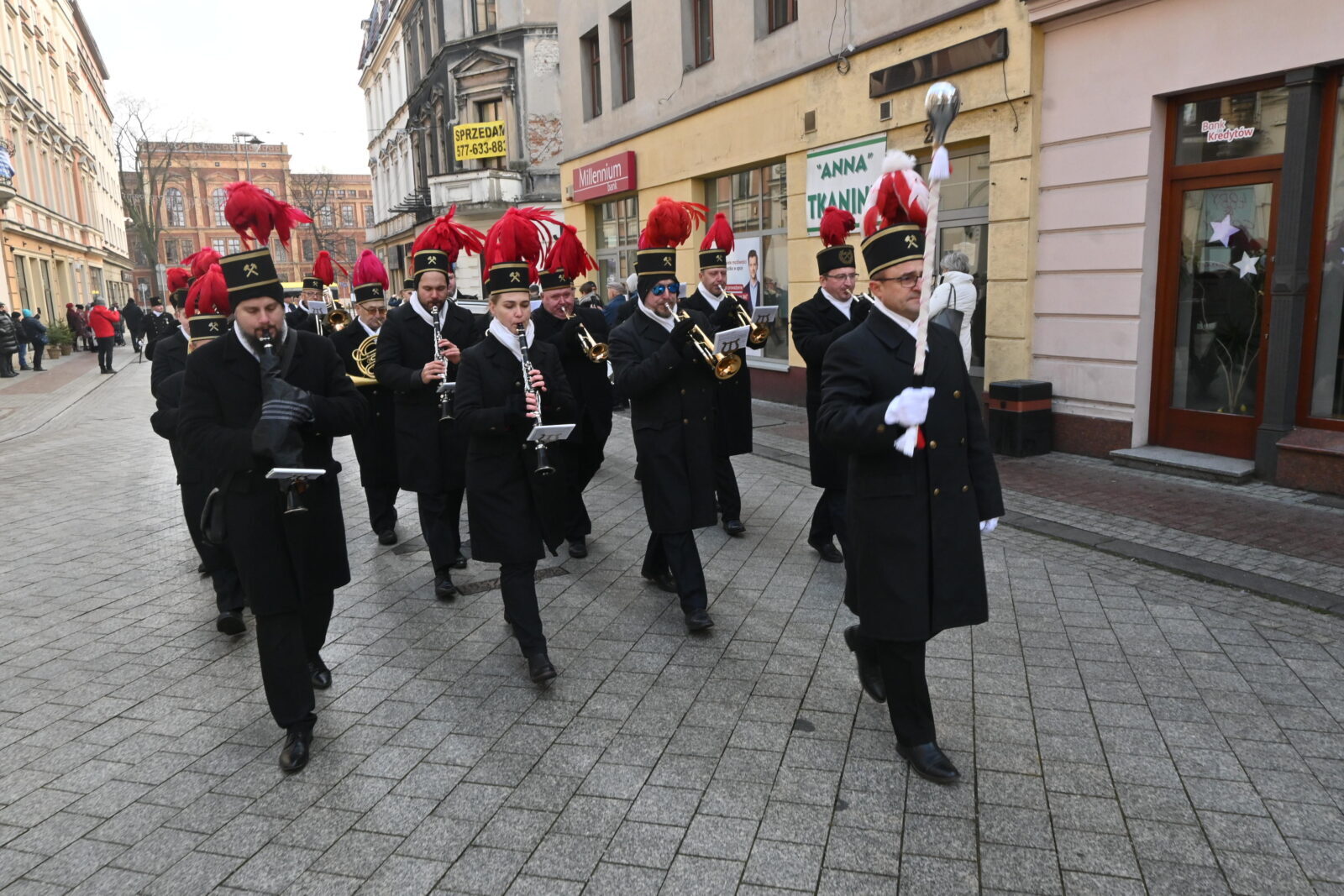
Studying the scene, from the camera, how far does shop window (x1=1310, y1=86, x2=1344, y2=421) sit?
24.9 feet

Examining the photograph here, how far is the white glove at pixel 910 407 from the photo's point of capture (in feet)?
10.6

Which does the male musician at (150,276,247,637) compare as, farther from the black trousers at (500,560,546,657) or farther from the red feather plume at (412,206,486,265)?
the black trousers at (500,560,546,657)

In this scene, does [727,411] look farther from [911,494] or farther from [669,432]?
[911,494]

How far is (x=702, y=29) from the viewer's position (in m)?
15.9

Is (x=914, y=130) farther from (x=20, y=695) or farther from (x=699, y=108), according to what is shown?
(x=20, y=695)

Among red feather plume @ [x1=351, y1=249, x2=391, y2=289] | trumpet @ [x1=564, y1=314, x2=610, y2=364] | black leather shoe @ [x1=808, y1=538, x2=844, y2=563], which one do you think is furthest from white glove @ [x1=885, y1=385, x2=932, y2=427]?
red feather plume @ [x1=351, y1=249, x2=391, y2=289]

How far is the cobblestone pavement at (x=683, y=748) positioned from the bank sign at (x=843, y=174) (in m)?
6.94

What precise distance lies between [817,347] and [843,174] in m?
7.07

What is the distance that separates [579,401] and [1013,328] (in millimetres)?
5190

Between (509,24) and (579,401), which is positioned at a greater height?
(509,24)

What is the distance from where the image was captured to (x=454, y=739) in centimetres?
411

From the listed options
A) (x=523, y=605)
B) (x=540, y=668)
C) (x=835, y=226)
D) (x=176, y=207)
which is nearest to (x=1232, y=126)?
(x=835, y=226)

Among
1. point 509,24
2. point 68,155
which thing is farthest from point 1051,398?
point 68,155

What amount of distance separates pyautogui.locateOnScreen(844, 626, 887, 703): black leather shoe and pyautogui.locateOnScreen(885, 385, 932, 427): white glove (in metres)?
1.36
